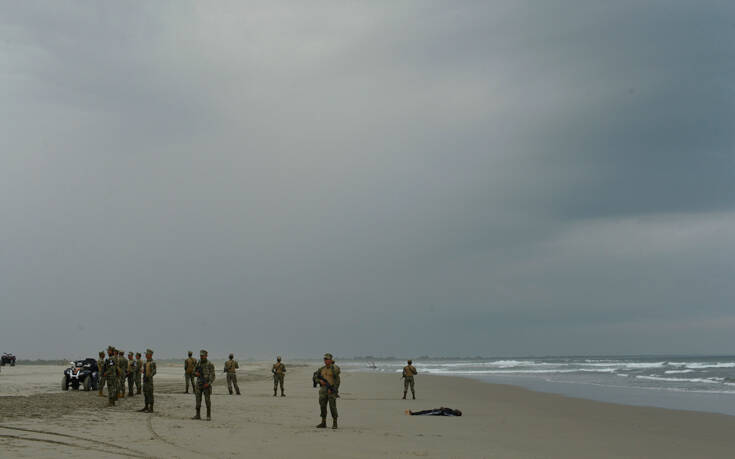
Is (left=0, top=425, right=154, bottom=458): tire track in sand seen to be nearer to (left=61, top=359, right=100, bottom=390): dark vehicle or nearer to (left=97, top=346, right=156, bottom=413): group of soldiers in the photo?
(left=97, top=346, right=156, bottom=413): group of soldiers

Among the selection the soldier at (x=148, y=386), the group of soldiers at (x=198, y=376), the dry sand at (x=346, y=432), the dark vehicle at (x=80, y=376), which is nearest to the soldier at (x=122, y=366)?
the group of soldiers at (x=198, y=376)

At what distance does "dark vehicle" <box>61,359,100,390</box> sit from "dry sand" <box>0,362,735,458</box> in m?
5.64

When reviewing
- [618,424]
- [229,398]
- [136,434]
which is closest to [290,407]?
[229,398]

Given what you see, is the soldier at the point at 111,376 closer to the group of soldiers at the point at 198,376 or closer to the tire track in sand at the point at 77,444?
the group of soldiers at the point at 198,376

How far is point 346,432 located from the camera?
53.3 ft

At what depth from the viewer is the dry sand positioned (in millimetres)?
12864

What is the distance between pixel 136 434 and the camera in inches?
566

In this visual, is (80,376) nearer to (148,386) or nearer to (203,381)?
(148,386)

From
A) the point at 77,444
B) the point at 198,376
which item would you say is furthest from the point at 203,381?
the point at 77,444

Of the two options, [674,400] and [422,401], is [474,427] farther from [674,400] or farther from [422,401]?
[674,400]

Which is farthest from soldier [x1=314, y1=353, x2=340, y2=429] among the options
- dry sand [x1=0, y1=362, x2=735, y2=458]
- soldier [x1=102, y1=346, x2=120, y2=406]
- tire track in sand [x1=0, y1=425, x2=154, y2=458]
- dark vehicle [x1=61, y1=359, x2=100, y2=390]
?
dark vehicle [x1=61, y1=359, x2=100, y2=390]

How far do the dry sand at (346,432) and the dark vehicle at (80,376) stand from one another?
5637 mm

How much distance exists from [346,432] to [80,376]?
19876mm

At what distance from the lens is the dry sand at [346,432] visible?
1286cm
